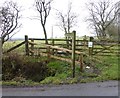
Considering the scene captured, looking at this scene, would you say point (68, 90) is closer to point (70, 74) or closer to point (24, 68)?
point (70, 74)

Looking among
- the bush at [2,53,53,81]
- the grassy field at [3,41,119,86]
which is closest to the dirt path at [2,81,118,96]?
the grassy field at [3,41,119,86]

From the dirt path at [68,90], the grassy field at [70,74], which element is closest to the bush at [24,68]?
the grassy field at [70,74]

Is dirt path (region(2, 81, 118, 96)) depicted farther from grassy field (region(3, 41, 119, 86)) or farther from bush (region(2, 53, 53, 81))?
bush (region(2, 53, 53, 81))

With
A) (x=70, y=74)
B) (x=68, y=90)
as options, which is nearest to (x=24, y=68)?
(x=70, y=74)

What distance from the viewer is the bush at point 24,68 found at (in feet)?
40.8

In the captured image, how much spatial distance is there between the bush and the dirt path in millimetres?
3450

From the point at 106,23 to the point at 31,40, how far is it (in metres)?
31.9

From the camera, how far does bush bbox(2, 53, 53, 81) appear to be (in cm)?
1244

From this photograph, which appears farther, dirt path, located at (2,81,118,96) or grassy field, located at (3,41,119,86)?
grassy field, located at (3,41,119,86)

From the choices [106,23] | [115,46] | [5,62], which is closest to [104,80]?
[5,62]

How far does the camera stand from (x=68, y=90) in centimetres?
858

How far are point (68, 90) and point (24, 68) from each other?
476cm

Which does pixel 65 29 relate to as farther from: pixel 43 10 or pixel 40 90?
pixel 40 90

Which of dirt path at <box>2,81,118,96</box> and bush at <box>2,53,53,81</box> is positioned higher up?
bush at <box>2,53,53,81</box>
